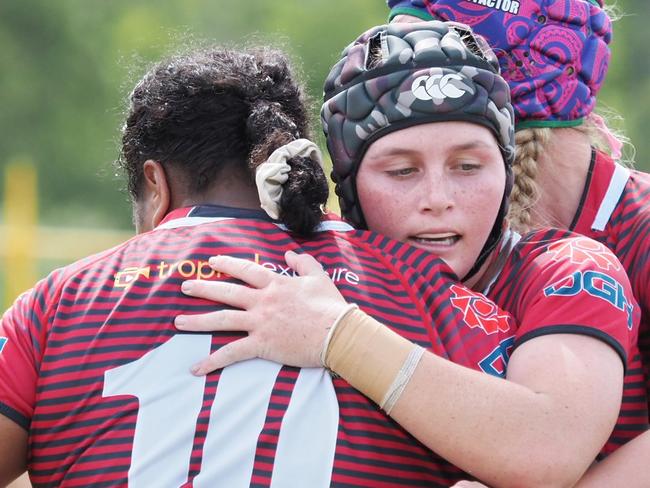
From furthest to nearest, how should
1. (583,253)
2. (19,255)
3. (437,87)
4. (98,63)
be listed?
(98,63) < (19,255) < (437,87) < (583,253)

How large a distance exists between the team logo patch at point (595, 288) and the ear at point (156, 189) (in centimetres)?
100

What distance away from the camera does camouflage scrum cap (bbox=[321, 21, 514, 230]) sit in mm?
3082

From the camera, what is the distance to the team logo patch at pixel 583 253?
9.64 ft

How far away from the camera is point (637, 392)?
3.07 metres

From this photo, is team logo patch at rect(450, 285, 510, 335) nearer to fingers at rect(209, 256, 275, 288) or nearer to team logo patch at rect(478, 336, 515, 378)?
team logo patch at rect(478, 336, 515, 378)

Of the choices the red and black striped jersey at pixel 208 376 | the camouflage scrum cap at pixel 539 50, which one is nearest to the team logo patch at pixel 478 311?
the red and black striped jersey at pixel 208 376

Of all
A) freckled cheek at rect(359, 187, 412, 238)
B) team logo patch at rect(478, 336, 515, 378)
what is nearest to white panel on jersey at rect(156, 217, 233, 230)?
freckled cheek at rect(359, 187, 412, 238)

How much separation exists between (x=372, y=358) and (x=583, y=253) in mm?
662

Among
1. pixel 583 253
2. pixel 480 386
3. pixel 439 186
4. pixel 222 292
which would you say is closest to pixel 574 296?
pixel 583 253

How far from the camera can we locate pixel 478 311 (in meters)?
2.82

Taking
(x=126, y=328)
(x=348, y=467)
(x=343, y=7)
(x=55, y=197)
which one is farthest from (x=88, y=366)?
(x=343, y=7)

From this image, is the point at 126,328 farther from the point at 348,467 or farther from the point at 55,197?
A: the point at 55,197

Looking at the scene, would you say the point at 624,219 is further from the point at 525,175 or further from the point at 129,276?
the point at 129,276

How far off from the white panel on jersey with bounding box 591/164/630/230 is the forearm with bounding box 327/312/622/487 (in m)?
0.82
